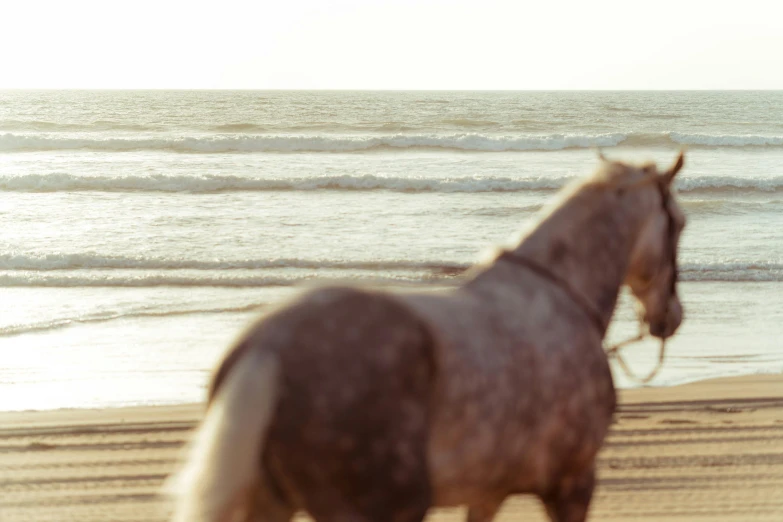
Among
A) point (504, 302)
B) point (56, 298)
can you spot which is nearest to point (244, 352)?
point (504, 302)

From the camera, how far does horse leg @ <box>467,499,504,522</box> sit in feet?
9.27

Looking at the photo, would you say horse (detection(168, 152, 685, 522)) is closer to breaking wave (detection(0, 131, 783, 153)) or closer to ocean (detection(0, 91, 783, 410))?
ocean (detection(0, 91, 783, 410))

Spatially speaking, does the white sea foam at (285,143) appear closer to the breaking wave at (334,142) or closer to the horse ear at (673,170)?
the breaking wave at (334,142)

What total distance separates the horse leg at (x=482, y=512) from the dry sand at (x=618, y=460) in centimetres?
143

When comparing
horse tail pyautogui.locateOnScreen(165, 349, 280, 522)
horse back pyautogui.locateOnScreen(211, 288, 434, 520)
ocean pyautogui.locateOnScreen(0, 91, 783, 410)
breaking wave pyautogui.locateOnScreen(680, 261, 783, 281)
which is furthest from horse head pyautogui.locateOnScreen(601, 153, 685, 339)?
breaking wave pyautogui.locateOnScreen(680, 261, 783, 281)

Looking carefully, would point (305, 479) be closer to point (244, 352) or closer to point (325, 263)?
point (244, 352)

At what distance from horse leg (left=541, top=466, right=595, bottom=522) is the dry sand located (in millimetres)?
1618

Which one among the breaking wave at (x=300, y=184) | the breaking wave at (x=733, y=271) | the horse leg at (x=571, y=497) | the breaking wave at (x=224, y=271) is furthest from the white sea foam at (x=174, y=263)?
the horse leg at (x=571, y=497)

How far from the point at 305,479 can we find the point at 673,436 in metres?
3.86

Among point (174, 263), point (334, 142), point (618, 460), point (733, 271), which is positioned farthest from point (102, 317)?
point (334, 142)

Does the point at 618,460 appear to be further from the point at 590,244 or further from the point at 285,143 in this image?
the point at 285,143

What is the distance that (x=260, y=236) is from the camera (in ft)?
42.0

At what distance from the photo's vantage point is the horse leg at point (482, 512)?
2.82m

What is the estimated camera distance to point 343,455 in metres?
2.07
